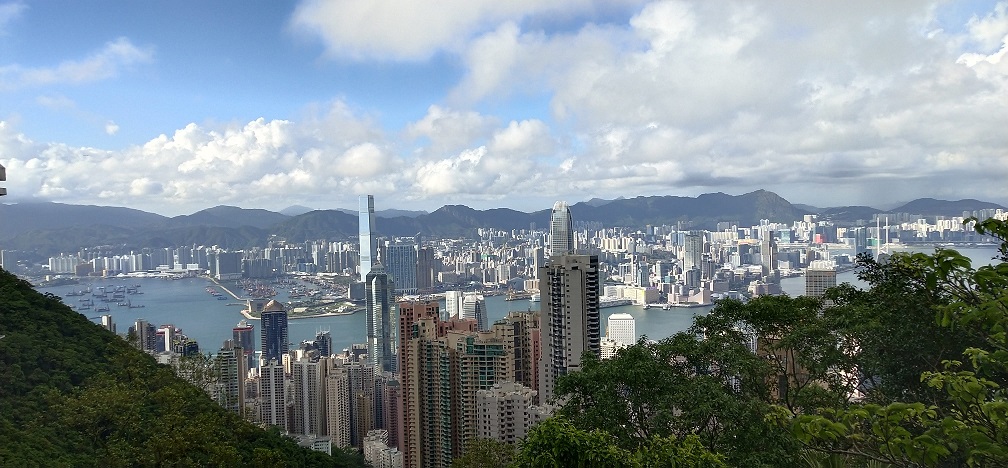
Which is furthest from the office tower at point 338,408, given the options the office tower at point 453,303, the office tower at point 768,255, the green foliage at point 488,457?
the green foliage at point 488,457

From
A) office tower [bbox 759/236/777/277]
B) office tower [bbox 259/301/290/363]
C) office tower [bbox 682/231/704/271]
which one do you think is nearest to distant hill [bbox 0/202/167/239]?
office tower [bbox 259/301/290/363]

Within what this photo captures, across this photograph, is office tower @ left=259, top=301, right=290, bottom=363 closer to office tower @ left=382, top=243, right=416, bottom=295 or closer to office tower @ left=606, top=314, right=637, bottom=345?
office tower @ left=382, top=243, right=416, bottom=295

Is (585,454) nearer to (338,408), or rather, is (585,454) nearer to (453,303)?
(338,408)

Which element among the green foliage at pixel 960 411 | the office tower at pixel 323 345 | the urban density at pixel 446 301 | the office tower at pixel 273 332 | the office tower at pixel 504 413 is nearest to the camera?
the green foliage at pixel 960 411

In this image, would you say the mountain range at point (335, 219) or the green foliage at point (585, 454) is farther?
the mountain range at point (335, 219)

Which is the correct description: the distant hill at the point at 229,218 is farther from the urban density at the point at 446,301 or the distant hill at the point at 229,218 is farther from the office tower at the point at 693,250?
the office tower at the point at 693,250

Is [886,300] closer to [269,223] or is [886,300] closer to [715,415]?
[715,415]

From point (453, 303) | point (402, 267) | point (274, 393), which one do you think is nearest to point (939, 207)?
point (274, 393)
